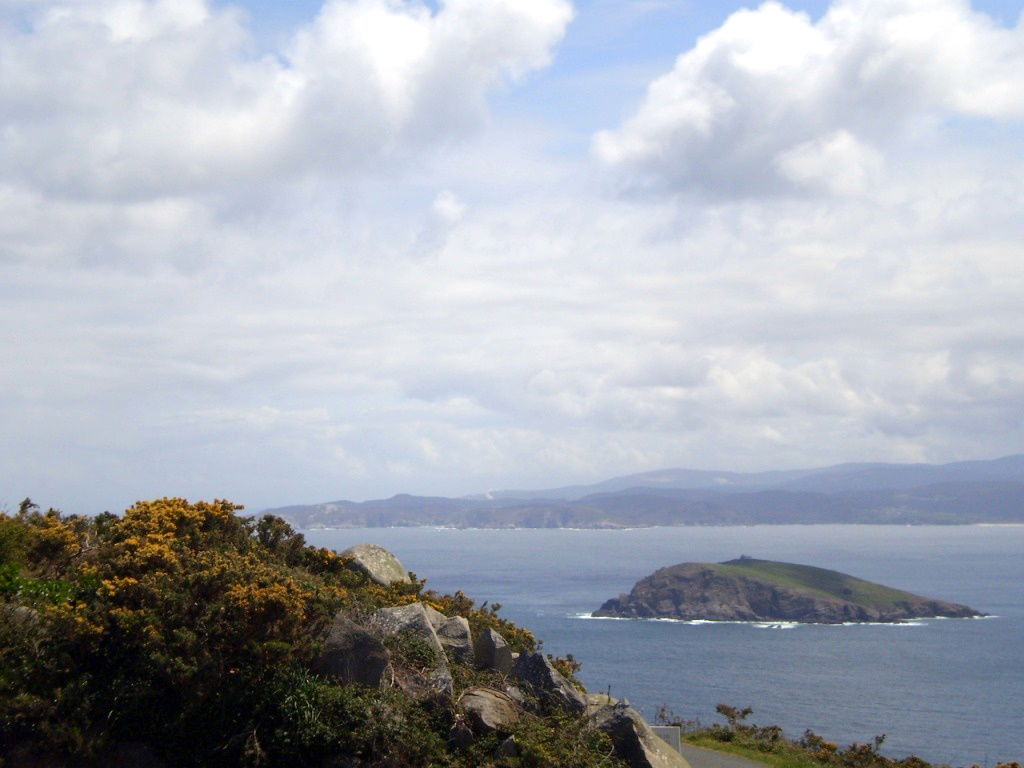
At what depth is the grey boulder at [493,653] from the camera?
553 inches

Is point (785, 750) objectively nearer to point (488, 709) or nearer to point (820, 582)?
point (488, 709)

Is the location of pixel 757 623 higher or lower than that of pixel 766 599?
lower

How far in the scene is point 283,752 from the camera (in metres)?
11.6

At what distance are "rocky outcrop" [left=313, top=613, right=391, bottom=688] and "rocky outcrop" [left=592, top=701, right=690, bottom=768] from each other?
9.87 ft

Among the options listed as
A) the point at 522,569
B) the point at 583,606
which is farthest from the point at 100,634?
the point at 522,569

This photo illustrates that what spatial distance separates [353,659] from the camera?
1255 centimetres

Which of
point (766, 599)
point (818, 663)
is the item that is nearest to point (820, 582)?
point (766, 599)

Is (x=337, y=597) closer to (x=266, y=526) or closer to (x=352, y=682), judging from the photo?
(x=352, y=682)

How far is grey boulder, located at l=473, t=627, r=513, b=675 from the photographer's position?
46.1 feet

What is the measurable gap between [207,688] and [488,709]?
11.9 feet

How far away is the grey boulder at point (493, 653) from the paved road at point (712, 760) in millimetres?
4477

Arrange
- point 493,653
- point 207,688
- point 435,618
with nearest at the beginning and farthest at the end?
point 207,688
point 493,653
point 435,618

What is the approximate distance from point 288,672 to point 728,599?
430 ft

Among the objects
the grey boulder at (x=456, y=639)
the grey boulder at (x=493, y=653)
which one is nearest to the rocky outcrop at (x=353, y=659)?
the grey boulder at (x=456, y=639)
